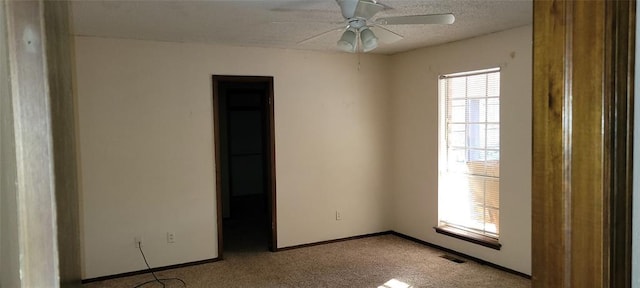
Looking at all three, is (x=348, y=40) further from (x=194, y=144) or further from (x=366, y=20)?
(x=194, y=144)

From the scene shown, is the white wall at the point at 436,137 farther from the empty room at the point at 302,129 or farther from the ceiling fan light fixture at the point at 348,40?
the ceiling fan light fixture at the point at 348,40

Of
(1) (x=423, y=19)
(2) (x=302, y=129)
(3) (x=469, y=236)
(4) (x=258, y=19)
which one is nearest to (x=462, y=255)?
(3) (x=469, y=236)

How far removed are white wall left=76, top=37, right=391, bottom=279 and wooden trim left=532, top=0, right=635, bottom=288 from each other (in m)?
4.12

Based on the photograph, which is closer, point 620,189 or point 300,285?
point 620,189

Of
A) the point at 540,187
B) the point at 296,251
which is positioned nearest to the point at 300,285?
the point at 296,251

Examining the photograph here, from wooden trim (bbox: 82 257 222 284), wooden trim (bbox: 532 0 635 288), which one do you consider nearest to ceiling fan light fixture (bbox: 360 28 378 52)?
wooden trim (bbox: 532 0 635 288)

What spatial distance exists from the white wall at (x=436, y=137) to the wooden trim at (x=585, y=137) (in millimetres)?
3394

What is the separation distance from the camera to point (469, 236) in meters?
4.66

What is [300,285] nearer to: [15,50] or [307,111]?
[307,111]

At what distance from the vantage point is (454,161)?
4895 mm

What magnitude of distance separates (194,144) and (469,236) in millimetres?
2986

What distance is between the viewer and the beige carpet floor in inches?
160

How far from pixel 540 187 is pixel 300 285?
3441mm

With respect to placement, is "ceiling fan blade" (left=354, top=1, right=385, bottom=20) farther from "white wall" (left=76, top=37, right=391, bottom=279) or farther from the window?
"white wall" (left=76, top=37, right=391, bottom=279)
